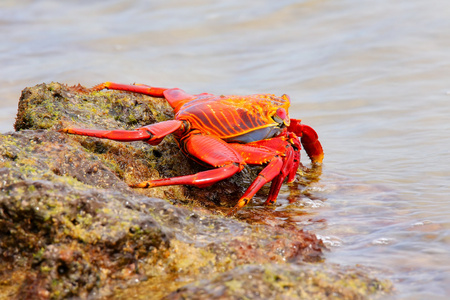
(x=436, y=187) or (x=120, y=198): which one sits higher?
(x=120, y=198)

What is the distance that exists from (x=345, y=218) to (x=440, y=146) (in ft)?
11.1

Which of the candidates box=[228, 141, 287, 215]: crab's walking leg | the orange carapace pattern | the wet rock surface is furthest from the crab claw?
the wet rock surface

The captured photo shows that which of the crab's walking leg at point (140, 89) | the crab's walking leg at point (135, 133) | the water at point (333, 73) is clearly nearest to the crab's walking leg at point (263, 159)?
the water at point (333, 73)

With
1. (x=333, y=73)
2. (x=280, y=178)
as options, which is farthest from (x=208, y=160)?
(x=333, y=73)

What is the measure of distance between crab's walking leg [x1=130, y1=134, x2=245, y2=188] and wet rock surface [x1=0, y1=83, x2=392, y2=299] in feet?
1.04

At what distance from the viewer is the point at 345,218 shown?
4.70m

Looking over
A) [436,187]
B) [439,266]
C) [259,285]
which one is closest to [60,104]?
[259,285]

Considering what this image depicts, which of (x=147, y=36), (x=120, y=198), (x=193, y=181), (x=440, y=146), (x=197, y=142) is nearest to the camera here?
(x=120, y=198)

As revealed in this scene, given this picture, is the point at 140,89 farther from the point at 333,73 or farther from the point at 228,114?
the point at 333,73

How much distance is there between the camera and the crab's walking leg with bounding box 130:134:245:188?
161 inches

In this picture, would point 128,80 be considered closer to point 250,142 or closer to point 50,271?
point 250,142

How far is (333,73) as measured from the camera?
11461 mm

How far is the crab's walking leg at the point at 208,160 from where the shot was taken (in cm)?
409

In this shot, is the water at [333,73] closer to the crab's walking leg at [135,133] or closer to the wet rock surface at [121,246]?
the wet rock surface at [121,246]
